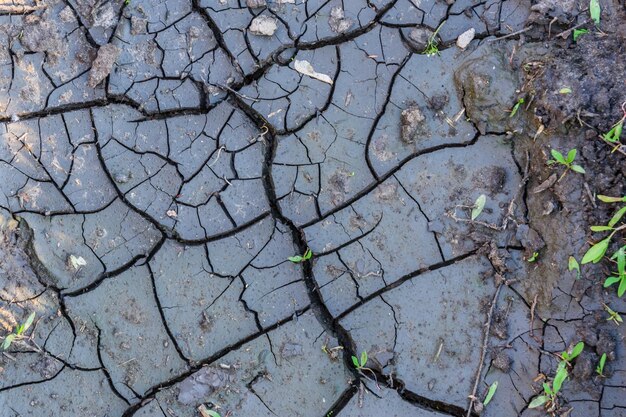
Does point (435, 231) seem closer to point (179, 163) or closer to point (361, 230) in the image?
point (361, 230)

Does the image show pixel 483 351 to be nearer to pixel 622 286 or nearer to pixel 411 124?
pixel 622 286

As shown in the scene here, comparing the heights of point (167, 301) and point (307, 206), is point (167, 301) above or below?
below

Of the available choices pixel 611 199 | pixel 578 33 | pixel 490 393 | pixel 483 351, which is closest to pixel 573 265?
pixel 611 199

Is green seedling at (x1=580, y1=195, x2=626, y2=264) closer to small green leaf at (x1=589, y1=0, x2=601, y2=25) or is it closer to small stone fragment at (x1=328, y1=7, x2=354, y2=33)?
small green leaf at (x1=589, y1=0, x2=601, y2=25)

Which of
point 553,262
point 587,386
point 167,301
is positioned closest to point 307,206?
point 167,301

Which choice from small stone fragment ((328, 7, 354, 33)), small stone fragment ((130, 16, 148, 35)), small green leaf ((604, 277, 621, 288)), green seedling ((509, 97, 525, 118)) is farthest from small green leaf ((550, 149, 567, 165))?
small stone fragment ((130, 16, 148, 35))

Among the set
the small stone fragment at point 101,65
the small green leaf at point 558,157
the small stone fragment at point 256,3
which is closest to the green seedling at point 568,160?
the small green leaf at point 558,157

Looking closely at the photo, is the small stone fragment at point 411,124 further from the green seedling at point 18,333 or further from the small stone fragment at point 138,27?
the green seedling at point 18,333

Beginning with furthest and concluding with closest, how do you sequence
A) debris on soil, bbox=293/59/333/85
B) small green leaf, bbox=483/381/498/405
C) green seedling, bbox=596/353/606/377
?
1. debris on soil, bbox=293/59/333/85
2. small green leaf, bbox=483/381/498/405
3. green seedling, bbox=596/353/606/377
